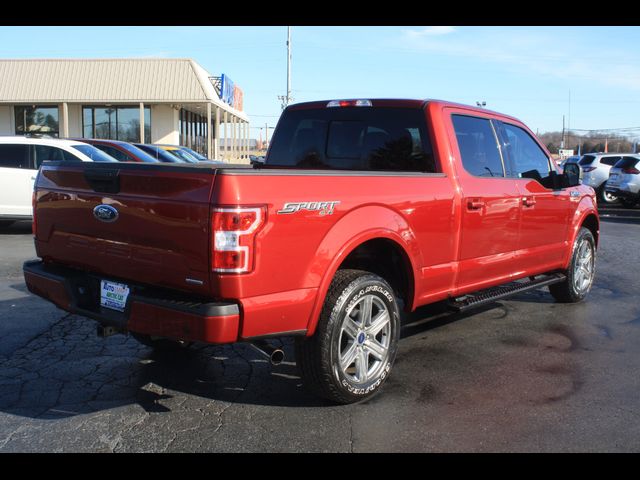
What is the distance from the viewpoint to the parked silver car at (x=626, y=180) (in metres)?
18.2

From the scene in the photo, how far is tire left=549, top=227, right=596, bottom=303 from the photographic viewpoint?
6750 millimetres

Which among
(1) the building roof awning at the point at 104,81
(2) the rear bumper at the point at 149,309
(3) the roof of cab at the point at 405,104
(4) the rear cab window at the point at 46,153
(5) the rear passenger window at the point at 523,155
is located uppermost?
(1) the building roof awning at the point at 104,81

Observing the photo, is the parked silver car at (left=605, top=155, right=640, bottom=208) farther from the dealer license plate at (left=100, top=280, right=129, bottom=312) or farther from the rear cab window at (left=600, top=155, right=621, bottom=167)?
the dealer license plate at (left=100, top=280, right=129, bottom=312)

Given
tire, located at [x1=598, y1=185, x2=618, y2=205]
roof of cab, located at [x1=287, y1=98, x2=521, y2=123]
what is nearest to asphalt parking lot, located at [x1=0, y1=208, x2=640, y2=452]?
roof of cab, located at [x1=287, y1=98, x2=521, y2=123]

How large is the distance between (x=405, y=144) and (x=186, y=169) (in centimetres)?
220

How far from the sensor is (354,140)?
525 centimetres

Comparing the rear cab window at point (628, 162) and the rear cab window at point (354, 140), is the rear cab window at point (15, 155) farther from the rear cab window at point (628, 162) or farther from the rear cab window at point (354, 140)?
the rear cab window at point (628, 162)

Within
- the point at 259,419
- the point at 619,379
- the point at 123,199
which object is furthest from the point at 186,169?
the point at 619,379

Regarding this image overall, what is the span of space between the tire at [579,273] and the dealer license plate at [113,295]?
487 cm

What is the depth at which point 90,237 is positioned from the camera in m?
3.89

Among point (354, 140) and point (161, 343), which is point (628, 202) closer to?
point (354, 140)

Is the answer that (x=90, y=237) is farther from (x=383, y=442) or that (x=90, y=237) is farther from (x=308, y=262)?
(x=383, y=442)

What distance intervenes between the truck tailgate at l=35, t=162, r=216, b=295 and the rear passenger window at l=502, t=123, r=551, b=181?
130 inches

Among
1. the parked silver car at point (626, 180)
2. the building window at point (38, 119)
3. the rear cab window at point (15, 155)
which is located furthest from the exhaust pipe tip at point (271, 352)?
the building window at point (38, 119)
